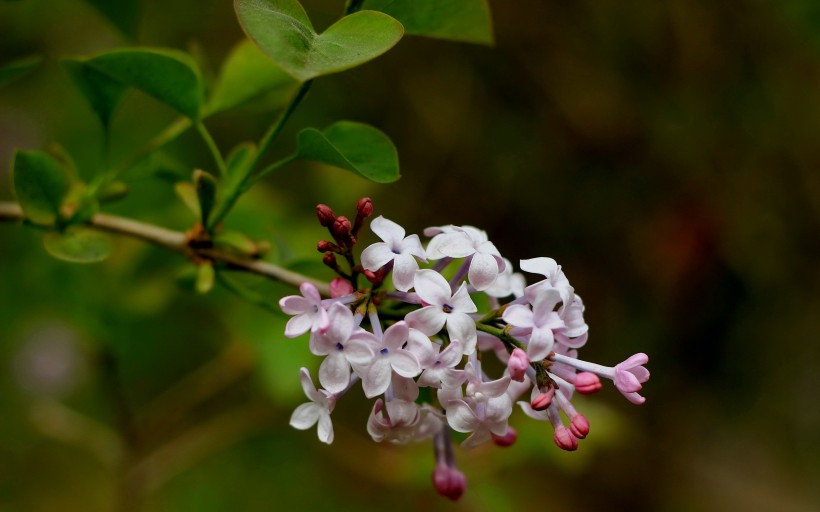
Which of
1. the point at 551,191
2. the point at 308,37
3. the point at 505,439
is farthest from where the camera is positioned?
the point at 551,191

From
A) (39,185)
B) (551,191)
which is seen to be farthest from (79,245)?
(551,191)

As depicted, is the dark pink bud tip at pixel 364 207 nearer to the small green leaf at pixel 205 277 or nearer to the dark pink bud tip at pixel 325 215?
the dark pink bud tip at pixel 325 215

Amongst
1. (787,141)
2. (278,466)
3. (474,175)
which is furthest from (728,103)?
(278,466)

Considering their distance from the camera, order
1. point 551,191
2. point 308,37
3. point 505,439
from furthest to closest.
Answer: point 551,191, point 505,439, point 308,37

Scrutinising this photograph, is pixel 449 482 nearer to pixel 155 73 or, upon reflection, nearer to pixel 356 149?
pixel 356 149

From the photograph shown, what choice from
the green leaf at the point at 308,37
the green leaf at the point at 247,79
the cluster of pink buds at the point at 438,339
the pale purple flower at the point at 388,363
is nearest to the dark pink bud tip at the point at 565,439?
the cluster of pink buds at the point at 438,339

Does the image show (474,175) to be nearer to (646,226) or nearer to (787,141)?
(646,226)
